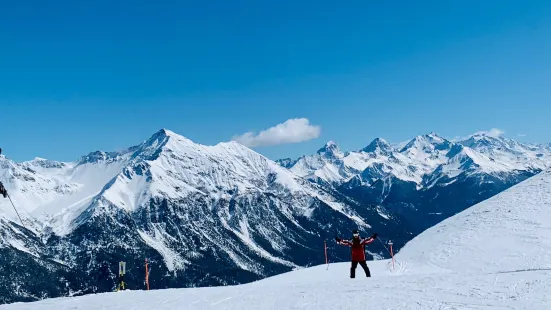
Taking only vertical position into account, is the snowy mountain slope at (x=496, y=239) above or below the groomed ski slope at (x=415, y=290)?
above

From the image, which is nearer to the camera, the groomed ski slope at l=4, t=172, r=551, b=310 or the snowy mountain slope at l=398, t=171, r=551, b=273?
the groomed ski slope at l=4, t=172, r=551, b=310

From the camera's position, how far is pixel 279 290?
20.4 metres

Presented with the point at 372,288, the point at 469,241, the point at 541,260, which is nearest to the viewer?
the point at 372,288

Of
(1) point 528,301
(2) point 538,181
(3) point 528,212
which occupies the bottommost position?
(1) point 528,301

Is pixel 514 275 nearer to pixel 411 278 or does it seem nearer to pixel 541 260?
pixel 411 278

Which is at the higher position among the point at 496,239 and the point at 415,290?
the point at 496,239

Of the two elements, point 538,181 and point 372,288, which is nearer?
point 372,288

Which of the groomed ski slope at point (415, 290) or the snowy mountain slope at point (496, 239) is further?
the snowy mountain slope at point (496, 239)

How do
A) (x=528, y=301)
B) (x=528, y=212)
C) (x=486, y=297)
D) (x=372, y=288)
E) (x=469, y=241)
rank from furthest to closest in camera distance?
(x=528, y=212)
(x=469, y=241)
(x=372, y=288)
(x=486, y=297)
(x=528, y=301)

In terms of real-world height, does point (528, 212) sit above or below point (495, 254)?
above

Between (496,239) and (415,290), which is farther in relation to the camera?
(496,239)

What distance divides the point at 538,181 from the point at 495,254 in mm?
26262

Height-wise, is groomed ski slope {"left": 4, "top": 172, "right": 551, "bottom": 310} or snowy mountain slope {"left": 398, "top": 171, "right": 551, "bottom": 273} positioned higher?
snowy mountain slope {"left": 398, "top": 171, "right": 551, "bottom": 273}

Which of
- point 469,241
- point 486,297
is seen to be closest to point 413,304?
point 486,297
